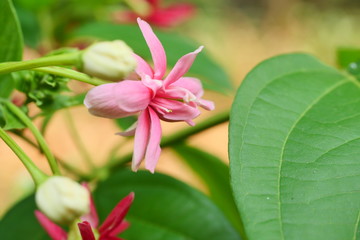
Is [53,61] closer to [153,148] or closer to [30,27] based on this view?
[153,148]

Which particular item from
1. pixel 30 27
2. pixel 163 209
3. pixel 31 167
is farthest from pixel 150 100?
pixel 30 27

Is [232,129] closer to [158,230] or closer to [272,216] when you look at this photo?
[272,216]

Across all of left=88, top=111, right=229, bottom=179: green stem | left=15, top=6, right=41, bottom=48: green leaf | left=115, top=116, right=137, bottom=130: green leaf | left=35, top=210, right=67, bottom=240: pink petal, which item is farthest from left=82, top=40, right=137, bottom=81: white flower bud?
left=15, top=6, right=41, bottom=48: green leaf

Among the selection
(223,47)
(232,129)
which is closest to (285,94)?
(232,129)

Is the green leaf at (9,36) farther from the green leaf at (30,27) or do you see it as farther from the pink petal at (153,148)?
the green leaf at (30,27)

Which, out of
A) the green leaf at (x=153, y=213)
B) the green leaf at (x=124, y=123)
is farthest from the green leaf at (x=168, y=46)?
the green leaf at (x=153, y=213)

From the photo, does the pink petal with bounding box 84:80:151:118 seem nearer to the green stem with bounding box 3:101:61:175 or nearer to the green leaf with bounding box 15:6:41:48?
the green stem with bounding box 3:101:61:175

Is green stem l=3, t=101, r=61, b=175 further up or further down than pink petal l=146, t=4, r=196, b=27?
further up
